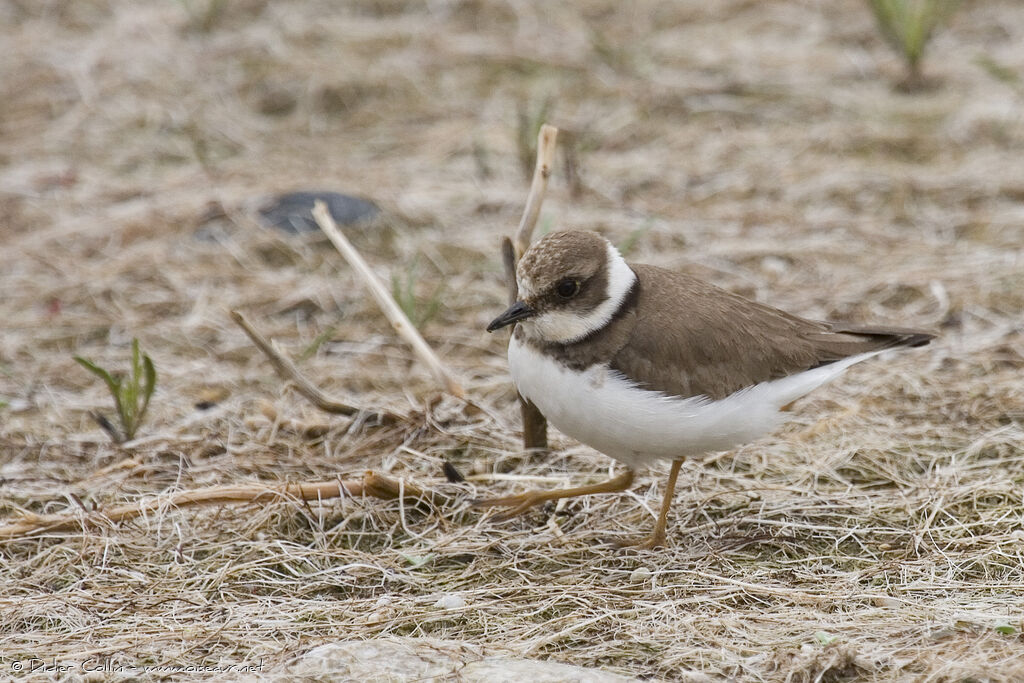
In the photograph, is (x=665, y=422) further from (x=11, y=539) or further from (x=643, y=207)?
(x=643, y=207)

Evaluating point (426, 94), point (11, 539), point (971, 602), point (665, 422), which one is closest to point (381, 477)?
point (665, 422)

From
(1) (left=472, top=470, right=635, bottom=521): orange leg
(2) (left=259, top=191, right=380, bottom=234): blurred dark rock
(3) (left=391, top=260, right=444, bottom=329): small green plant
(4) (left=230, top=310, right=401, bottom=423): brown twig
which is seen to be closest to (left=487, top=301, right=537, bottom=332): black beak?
(1) (left=472, top=470, right=635, bottom=521): orange leg

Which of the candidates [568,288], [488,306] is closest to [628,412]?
[568,288]

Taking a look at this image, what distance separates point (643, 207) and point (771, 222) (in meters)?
0.81

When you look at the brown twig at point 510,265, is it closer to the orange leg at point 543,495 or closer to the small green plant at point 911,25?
the orange leg at point 543,495

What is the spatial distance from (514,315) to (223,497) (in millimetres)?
1299

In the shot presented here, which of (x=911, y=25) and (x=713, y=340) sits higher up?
(x=911, y=25)

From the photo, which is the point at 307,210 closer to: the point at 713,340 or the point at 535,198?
the point at 535,198

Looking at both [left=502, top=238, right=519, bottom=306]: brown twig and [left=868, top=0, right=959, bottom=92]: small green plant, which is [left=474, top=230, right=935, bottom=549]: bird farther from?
[left=868, top=0, right=959, bottom=92]: small green plant

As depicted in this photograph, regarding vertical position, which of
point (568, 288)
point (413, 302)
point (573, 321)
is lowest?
point (413, 302)

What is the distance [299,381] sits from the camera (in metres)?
5.07

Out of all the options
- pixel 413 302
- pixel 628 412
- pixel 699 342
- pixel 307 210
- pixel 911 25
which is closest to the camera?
pixel 628 412

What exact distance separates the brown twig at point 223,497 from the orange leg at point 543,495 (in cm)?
32

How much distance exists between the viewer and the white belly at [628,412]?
411 cm
